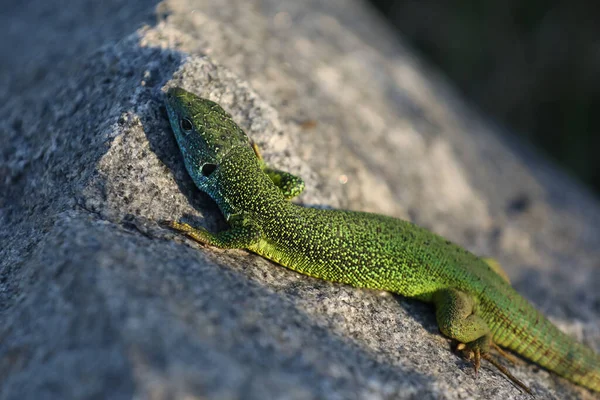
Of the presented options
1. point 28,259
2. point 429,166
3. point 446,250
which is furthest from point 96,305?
point 429,166

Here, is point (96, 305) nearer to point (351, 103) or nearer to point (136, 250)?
point (136, 250)

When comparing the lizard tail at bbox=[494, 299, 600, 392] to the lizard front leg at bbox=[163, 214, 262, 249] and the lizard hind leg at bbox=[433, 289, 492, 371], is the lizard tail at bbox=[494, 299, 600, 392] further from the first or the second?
the lizard front leg at bbox=[163, 214, 262, 249]

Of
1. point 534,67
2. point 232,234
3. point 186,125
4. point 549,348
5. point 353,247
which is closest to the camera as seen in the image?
point 232,234

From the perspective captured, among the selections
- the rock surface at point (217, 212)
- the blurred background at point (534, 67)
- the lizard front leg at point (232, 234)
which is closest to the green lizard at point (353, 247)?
the lizard front leg at point (232, 234)

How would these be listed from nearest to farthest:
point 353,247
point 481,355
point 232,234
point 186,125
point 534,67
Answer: point 232,234, point 186,125, point 353,247, point 481,355, point 534,67

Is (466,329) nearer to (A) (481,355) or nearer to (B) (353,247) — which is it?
(A) (481,355)

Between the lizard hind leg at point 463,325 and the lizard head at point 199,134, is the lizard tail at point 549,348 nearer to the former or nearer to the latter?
the lizard hind leg at point 463,325

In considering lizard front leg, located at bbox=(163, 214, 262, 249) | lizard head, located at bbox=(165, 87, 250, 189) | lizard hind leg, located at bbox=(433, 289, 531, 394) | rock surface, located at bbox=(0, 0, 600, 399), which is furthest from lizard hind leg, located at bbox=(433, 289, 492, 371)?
lizard head, located at bbox=(165, 87, 250, 189)

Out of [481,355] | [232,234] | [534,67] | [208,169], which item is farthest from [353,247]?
[534,67]
